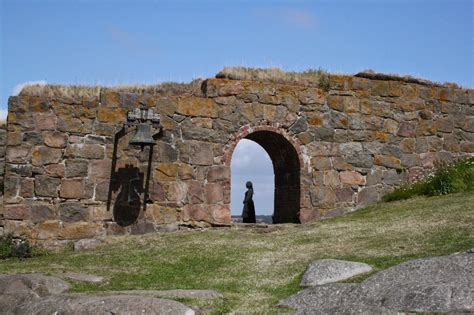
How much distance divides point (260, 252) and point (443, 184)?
19.6ft

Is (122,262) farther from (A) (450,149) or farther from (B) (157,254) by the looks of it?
(A) (450,149)

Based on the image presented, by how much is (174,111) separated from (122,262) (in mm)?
4441

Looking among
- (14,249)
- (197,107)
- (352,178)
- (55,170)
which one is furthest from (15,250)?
(352,178)

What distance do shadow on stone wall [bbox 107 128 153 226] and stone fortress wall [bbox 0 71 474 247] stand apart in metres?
0.02

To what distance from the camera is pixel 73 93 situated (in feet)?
45.7

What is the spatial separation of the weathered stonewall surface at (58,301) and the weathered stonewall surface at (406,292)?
159cm

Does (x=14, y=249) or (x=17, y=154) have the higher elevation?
(x=17, y=154)

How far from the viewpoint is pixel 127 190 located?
13914mm

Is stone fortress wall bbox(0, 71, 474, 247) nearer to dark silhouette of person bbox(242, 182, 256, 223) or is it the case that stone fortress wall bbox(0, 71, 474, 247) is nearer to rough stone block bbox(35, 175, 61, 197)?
rough stone block bbox(35, 175, 61, 197)

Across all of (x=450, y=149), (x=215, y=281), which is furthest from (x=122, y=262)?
(x=450, y=149)

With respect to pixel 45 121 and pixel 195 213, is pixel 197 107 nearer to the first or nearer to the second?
pixel 195 213

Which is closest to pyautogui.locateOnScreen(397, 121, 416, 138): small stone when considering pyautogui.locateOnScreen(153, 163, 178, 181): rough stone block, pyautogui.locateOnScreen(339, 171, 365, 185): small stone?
pyautogui.locateOnScreen(339, 171, 365, 185): small stone

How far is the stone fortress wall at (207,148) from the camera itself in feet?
44.2

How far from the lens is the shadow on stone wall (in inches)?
544
